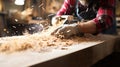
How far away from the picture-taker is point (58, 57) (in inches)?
25.1

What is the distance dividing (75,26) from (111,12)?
0.31m

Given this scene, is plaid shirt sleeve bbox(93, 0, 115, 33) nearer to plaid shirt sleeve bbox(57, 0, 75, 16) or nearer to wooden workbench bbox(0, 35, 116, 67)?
wooden workbench bbox(0, 35, 116, 67)

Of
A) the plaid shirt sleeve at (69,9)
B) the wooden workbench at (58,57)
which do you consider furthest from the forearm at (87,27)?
the plaid shirt sleeve at (69,9)

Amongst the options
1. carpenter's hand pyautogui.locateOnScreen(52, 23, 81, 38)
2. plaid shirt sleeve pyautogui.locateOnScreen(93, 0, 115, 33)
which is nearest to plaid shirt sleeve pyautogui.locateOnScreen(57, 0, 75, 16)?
plaid shirt sleeve pyautogui.locateOnScreen(93, 0, 115, 33)

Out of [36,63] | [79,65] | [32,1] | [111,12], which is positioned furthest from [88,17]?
[32,1]

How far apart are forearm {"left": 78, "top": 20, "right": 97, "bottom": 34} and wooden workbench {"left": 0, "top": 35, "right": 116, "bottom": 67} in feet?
0.61

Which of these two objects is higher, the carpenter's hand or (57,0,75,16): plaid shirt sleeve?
(57,0,75,16): plaid shirt sleeve

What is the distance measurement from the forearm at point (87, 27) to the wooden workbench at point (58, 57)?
185mm

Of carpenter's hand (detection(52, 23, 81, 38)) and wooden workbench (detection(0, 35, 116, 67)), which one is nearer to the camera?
wooden workbench (detection(0, 35, 116, 67))

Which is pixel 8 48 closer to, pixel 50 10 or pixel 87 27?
pixel 87 27

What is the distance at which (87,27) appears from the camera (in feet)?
4.00

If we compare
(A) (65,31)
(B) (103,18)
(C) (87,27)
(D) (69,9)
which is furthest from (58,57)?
(D) (69,9)

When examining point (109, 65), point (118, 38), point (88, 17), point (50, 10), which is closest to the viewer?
point (118, 38)

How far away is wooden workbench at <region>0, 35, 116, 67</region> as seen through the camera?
1.83 feet
